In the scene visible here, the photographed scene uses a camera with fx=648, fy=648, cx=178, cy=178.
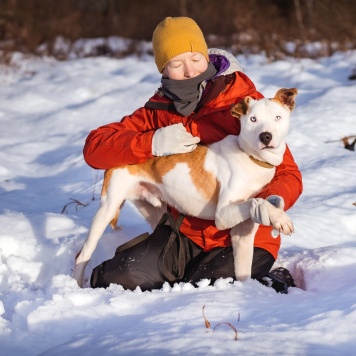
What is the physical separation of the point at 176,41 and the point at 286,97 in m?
0.78

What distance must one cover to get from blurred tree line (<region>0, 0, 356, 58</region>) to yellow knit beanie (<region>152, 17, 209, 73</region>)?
7675 millimetres

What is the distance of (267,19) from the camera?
14781mm

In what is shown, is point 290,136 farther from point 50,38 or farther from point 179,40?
point 50,38

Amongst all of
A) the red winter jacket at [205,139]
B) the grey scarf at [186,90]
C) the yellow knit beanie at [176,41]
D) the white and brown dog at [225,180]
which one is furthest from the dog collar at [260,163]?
the yellow knit beanie at [176,41]

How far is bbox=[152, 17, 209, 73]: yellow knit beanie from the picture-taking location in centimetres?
368

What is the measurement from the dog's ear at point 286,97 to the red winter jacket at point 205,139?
0.42m

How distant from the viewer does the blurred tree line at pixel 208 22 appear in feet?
40.7

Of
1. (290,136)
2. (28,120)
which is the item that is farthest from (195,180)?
(28,120)

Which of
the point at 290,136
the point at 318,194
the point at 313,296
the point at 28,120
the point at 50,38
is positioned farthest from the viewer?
the point at 50,38

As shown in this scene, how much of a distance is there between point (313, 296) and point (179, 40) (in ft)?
5.23

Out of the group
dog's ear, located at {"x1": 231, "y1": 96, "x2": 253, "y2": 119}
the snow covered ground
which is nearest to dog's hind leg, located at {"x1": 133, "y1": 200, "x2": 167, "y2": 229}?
the snow covered ground

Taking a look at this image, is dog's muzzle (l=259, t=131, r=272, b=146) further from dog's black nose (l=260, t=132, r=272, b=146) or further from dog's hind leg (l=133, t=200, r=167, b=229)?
dog's hind leg (l=133, t=200, r=167, b=229)

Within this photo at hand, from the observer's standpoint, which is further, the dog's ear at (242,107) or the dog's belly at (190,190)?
the dog's belly at (190,190)

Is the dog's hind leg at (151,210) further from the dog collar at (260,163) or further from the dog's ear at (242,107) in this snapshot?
the dog's ear at (242,107)
